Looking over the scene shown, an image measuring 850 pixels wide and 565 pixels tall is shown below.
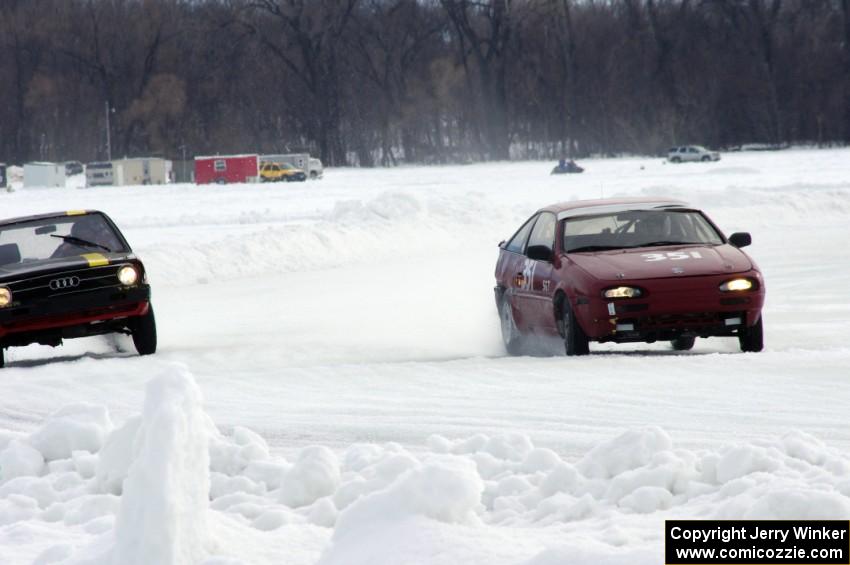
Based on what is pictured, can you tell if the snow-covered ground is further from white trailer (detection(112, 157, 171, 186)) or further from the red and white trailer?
white trailer (detection(112, 157, 171, 186))

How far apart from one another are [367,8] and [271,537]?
113059mm

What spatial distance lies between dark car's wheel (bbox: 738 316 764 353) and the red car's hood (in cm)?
50

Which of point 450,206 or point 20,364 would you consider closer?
point 20,364

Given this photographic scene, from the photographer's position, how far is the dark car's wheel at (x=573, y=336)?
11.4m

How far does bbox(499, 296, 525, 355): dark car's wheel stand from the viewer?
1295 cm

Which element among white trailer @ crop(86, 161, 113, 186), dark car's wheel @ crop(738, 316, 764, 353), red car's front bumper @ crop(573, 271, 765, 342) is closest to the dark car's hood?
red car's front bumper @ crop(573, 271, 765, 342)

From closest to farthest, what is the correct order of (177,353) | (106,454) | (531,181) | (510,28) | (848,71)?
1. (106,454)
2. (177,353)
3. (531,181)
4. (848,71)
5. (510,28)

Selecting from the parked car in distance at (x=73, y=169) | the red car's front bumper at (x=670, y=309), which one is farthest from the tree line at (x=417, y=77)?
the red car's front bumper at (x=670, y=309)

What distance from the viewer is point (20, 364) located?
13.7 metres

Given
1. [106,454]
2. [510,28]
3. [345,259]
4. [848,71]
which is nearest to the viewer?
[106,454]

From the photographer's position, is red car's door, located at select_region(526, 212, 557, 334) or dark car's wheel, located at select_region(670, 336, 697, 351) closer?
red car's door, located at select_region(526, 212, 557, 334)

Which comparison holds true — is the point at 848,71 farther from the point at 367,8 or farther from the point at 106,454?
the point at 106,454

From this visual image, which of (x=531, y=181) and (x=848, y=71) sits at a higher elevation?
(x=848, y=71)

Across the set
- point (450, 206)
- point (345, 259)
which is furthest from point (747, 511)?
point (450, 206)
